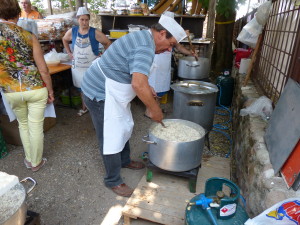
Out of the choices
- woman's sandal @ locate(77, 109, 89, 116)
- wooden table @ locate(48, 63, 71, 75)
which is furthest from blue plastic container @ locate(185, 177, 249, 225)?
woman's sandal @ locate(77, 109, 89, 116)

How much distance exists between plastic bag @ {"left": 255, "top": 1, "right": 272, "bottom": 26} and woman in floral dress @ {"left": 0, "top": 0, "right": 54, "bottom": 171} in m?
3.31

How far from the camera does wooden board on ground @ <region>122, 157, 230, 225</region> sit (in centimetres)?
230

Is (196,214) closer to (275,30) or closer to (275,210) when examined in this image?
(275,210)

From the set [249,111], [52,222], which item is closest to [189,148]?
[249,111]

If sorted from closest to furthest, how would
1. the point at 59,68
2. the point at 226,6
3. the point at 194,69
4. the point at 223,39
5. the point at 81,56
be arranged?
the point at 81,56, the point at 59,68, the point at 194,69, the point at 226,6, the point at 223,39

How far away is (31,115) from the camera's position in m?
2.87

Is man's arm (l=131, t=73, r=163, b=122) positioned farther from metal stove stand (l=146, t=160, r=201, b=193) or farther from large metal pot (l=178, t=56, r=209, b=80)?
large metal pot (l=178, t=56, r=209, b=80)

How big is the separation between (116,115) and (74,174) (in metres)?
1.35

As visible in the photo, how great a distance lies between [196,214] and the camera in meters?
1.64

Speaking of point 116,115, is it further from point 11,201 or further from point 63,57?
point 63,57

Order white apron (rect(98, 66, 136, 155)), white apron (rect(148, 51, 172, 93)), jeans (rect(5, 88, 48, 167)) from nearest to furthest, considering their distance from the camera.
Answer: white apron (rect(98, 66, 136, 155)), jeans (rect(5, 88, 48, 167)), white apron (rect(148, 51, 172, 93))

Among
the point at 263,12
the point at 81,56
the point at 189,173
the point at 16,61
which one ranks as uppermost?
the point at 263,12

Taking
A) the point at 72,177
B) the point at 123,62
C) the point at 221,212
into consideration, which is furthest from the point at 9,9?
the point at 221,212

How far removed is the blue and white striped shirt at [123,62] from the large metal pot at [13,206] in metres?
1.17
